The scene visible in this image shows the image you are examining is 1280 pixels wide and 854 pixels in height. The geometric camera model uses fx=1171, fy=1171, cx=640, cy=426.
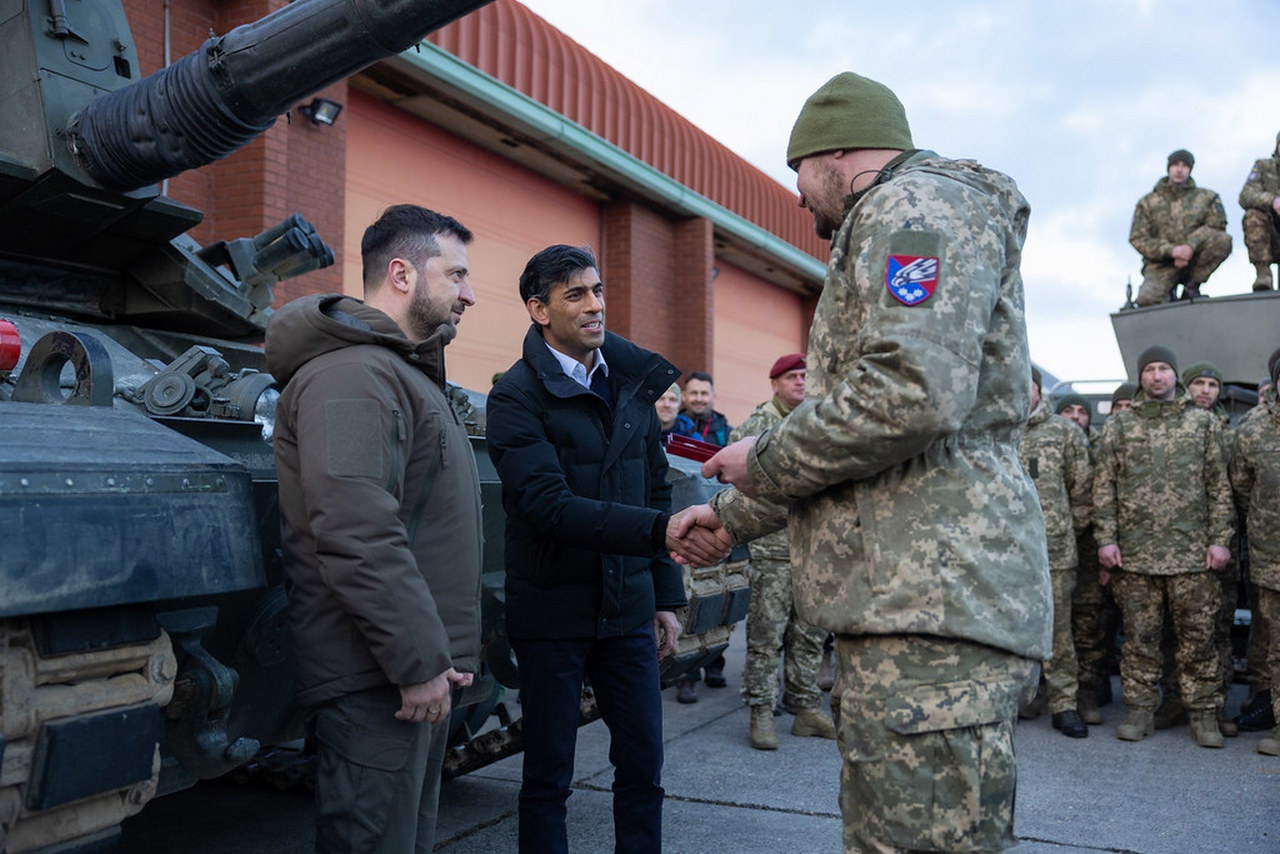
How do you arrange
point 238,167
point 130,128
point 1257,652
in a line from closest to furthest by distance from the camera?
point 130,128
point 1257,652
point 238,167

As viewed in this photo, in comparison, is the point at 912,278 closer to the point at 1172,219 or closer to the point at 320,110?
the point at 320,110

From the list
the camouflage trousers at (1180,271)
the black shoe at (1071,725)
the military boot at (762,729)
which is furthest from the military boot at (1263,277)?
the military boot at (762,729)

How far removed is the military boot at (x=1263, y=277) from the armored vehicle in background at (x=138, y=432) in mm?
7645

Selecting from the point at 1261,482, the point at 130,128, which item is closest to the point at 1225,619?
the point at 1261,482

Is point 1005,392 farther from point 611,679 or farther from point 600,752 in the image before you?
point 600,752

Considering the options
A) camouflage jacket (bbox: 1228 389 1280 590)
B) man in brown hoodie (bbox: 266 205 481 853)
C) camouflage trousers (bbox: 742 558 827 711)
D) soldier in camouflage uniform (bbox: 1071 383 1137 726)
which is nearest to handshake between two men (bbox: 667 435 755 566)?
man in brown hoodie (bbox: 266 205 481 853)

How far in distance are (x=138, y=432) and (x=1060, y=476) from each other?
5344 millimetres

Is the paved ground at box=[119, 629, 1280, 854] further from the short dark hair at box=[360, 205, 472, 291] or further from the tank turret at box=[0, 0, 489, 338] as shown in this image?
the short dark hair at box=[360, 205, 472, 291]

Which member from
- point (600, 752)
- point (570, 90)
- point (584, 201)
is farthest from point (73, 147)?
point (584, 201)

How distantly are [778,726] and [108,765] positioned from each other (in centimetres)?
461

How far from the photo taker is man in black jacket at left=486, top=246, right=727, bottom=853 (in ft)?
10.5

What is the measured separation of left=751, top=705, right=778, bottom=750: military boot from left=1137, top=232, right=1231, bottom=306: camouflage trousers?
6808 millimetres

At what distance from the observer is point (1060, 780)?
522 centimetres

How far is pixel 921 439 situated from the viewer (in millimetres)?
2100
